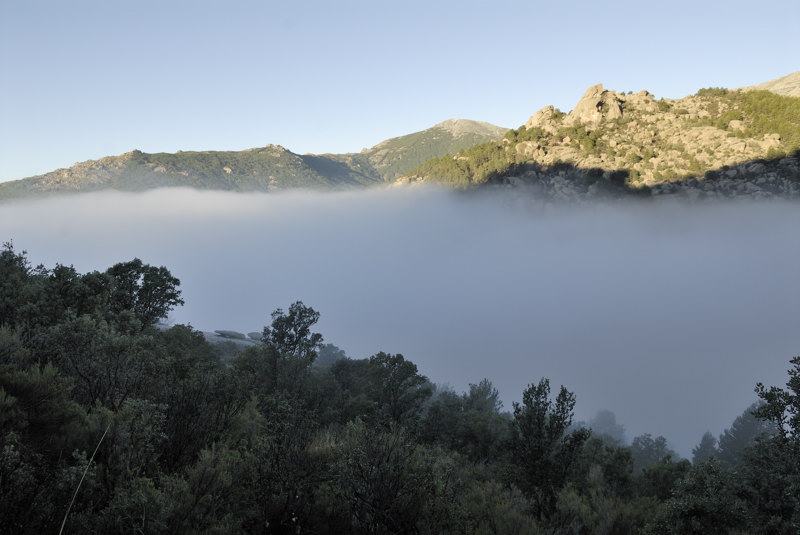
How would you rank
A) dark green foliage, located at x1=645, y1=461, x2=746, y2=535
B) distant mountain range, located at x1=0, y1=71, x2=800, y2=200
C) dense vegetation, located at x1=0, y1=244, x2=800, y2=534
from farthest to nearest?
distant mountain range, located at x1=0, y1=71, x2=800, y2=200
dark green foliage, located at x1=645, y1=461, x2=746, y2=535
dense vegetation, located at x1=0, y1=244, x2=800, y2=534

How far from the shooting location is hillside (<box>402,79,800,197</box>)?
125m

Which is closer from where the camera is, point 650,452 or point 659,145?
point 650,452

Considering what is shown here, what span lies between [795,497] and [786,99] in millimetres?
176011

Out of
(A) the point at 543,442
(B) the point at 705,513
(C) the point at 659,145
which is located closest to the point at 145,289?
(A) the point at 543,442

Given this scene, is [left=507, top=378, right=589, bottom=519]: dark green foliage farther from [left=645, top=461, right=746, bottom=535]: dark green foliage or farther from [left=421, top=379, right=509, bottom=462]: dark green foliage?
[left=421, top=379, right=509, bottom=462]: dark green foliage

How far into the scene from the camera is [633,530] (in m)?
14.9

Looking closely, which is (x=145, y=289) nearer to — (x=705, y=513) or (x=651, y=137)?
(x=705, y=513)

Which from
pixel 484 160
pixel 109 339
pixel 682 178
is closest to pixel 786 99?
pixel 682 178

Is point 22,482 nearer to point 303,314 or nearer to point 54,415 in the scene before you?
point 54,415

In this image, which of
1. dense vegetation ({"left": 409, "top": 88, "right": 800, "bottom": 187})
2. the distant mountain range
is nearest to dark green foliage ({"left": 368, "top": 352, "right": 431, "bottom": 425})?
the distant mountain range

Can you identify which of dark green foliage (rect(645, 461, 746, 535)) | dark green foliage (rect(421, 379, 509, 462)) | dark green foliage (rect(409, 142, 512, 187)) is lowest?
dark green foliage (rect(421, 379, 509, 462))

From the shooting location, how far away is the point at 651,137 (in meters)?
143

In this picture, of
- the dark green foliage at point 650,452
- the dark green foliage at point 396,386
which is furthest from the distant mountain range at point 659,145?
the dark green foliage at point 396,386

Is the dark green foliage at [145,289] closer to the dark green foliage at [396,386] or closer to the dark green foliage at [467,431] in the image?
the dark green foliage at [396,386]
